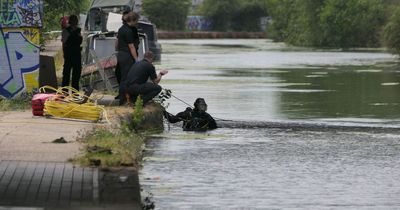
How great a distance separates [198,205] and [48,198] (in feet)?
5.37

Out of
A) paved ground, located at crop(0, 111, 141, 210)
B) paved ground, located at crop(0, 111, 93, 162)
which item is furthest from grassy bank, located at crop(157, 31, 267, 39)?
paved ground, located at crop(0, 111, 141, 210)

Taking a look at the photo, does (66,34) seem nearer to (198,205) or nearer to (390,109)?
(390,109)

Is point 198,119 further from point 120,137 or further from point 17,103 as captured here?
point 120,137

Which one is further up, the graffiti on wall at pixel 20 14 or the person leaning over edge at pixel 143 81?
the graffiti on wall at pixel 20 14

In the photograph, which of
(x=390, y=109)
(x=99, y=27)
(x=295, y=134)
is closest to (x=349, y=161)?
(x=295, y=134)

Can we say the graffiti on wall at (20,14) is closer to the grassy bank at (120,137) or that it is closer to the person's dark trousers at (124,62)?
the person's dark trousers at (124,62)

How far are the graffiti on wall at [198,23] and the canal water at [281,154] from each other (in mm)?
130373

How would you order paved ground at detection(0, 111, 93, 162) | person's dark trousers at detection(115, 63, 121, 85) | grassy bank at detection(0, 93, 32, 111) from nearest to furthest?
1. paved ground at detection(0, 111, 93, 162)
2. grassy bank at detection(0, 93, 32, 111)
3. person's dark trousers at detection(115, 63, 121, 85)

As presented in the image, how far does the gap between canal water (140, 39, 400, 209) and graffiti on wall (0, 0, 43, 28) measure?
3.19m

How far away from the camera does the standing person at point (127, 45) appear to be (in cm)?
1973

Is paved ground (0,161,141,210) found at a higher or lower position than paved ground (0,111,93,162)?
higher

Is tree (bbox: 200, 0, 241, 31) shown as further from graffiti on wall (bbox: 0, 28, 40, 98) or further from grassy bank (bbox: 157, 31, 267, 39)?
graffiti on wall (bbox: 0, 28, 40, 98)

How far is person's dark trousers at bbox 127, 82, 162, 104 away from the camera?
19.0m

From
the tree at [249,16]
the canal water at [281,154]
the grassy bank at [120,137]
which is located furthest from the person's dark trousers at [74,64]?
the tree at [249,16]
